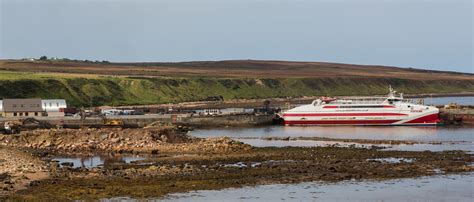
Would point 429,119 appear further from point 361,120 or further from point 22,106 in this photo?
point 22,106

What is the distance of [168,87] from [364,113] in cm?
5604

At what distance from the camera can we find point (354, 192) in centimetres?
3897

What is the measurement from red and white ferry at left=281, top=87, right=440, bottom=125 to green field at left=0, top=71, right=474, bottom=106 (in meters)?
34.6

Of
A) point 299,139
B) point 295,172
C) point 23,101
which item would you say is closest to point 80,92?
point 23,101

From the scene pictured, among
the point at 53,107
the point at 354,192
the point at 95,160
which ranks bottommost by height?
the point at 354,192

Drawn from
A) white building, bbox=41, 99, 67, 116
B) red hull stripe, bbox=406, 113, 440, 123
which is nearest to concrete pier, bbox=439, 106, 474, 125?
red hull stripe, bbox=406, 113, 440, 123

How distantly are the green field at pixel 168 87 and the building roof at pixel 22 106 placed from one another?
20262 millimetres

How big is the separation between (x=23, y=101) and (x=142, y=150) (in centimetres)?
4072

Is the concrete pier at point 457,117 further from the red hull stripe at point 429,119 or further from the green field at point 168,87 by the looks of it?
the green field at point 168,87

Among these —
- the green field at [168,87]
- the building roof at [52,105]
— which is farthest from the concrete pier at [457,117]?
the green field at [168,87]

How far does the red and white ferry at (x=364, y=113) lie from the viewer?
91000 millimetres

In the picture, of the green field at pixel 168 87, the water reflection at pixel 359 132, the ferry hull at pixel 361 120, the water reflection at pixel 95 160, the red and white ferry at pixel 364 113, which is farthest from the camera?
the green field at pixel 168 87

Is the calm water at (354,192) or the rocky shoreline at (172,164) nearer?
the calm water at (354,192)

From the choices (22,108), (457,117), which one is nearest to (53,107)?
(22,108)
